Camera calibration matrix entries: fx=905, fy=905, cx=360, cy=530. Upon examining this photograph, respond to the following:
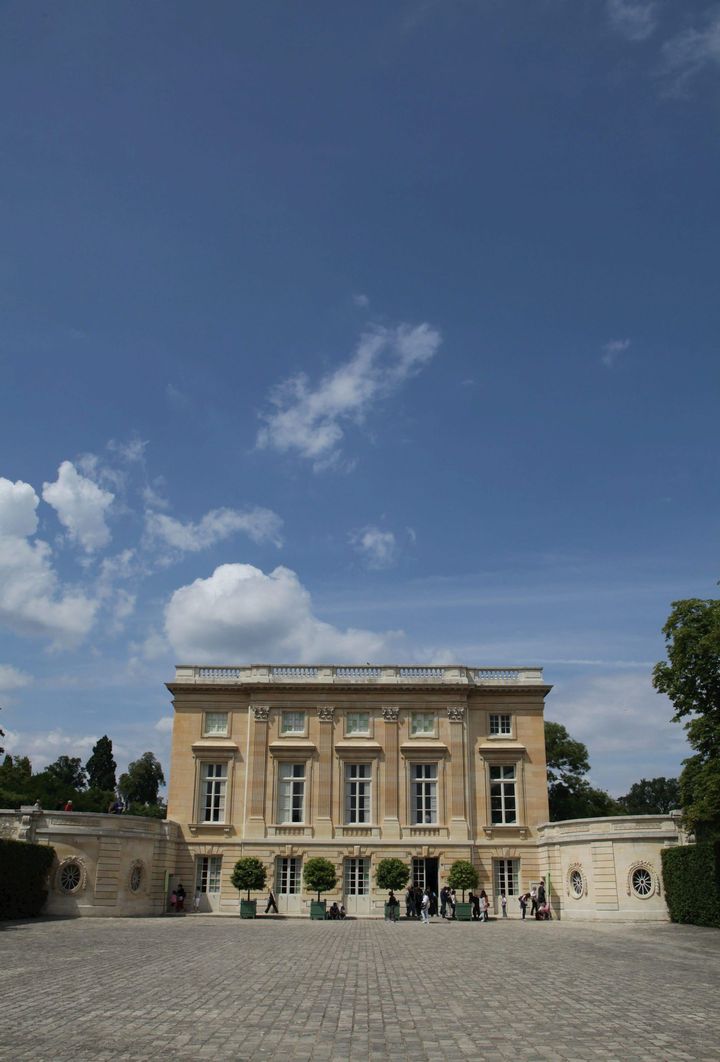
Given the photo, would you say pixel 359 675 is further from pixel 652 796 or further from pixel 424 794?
pixel 652 796

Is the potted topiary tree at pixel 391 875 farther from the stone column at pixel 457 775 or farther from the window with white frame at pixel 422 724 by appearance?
the window with white frame at pixel 422 724

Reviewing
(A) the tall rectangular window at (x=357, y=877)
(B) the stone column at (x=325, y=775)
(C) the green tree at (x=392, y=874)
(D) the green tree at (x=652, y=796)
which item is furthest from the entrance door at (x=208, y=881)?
(D) the green tree at (x=652, y=796)

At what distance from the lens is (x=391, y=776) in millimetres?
42719

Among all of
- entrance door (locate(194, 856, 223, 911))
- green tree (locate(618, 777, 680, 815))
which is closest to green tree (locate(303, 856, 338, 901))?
entrance door (locate(194, 856, 223, 911))

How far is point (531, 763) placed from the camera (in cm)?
4325

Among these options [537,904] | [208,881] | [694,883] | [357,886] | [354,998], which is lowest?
[354,998]

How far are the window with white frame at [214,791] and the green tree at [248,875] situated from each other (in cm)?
315

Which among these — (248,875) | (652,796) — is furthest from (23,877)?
(652,796)

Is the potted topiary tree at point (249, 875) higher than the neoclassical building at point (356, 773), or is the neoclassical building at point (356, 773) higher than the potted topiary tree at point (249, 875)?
the neoclassical building at point (356, 773)

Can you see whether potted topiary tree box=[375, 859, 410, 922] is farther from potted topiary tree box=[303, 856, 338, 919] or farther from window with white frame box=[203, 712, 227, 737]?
window with white frame box=[203, 712, 227, 737]

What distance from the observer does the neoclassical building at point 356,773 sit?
41.7 meters

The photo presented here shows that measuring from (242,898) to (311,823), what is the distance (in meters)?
4.45

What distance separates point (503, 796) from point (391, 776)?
5410mm

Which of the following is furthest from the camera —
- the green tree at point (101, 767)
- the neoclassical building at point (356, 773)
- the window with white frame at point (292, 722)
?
the green tree at point (101, 767)
